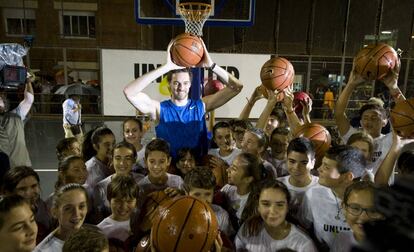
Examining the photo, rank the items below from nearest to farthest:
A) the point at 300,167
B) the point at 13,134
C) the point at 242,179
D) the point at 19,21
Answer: the point at 300,167 < the point at 242,179 < the point at 13,134 < the point at 19,21

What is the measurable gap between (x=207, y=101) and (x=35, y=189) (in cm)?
172

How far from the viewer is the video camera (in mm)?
4297

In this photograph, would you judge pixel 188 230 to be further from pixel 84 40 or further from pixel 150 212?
pixel 84 40

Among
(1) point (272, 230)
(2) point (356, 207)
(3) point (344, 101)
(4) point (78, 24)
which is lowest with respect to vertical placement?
(1) point (272, 230)

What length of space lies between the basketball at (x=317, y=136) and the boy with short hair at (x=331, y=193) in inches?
24.8

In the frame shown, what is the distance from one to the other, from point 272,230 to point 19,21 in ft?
54.1

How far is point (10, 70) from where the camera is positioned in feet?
14.1

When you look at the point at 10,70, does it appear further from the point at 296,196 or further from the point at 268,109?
the point at 296,196

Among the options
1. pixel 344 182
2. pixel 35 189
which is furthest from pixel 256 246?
pixel 35 189

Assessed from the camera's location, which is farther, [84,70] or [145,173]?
[84,70]

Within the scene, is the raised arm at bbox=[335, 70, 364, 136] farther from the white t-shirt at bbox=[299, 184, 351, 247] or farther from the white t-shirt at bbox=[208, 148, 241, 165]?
the white t-shirt at bbox=[299, 184, 351, 247]

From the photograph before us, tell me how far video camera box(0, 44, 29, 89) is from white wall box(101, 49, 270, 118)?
4.31 meters

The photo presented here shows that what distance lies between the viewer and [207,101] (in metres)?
3.48

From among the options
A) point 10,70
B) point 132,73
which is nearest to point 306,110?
point 10,70
